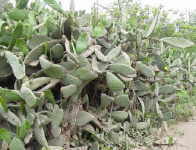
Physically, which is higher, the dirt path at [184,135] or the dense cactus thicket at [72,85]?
the dense cactus thicket at [72,85]

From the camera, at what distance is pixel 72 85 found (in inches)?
93.1

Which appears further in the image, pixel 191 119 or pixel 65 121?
pixel 191 119

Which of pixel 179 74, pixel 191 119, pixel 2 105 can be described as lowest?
pixel 191 119

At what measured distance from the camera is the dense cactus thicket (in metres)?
Result: 2.18

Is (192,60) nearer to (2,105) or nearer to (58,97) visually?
(58,97)

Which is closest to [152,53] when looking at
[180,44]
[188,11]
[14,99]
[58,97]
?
[180,44]

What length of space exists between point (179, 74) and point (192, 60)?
0.75 meters

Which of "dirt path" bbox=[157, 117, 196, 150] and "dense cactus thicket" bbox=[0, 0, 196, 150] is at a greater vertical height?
"dense cactus thicket" bbox=[0, 0, 196, 150]

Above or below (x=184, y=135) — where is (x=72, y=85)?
above

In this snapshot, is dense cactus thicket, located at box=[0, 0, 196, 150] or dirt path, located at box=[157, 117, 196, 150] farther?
dirt path, located at box=[157, 117, 196, 150]

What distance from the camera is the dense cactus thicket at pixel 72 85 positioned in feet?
7.16

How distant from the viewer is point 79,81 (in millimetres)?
2418

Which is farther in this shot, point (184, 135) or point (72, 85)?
point (184, 135)

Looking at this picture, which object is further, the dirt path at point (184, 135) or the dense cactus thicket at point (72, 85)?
the dirt path at point (184, 135)
